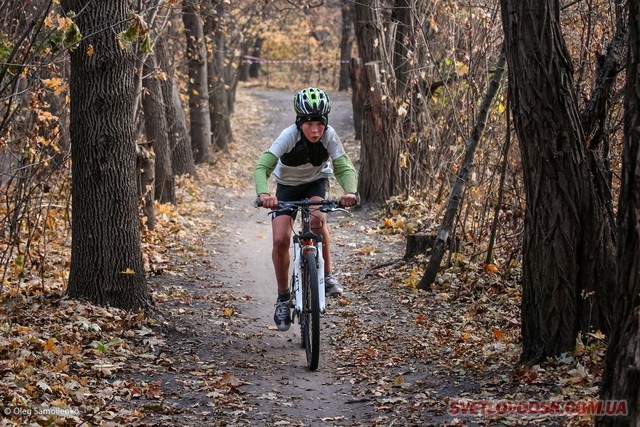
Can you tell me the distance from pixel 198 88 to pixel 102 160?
45.9ft

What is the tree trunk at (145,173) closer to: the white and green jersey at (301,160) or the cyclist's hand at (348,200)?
the white and green jersey at (301,160)

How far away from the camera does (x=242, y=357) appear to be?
734 cm

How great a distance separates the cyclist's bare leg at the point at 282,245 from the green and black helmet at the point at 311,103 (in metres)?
0.99

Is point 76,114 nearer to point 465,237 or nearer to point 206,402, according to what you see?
point 206,402

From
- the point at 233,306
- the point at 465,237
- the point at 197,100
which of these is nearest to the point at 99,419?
the point at 233,306

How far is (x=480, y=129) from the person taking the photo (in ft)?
28.8

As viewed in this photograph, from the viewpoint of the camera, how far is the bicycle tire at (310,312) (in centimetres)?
684

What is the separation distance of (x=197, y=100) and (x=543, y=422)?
694 inches

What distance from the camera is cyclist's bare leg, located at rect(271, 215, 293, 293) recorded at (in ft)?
24.8

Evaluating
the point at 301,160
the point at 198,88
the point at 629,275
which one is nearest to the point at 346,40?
the point at 198,88

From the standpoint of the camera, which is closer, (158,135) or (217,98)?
(158,135)

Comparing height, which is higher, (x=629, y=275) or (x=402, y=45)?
(x=402, y=45)

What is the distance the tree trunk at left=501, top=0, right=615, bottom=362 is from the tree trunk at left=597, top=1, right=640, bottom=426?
166 centimetres

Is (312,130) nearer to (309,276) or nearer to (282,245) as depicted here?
(282,245)
